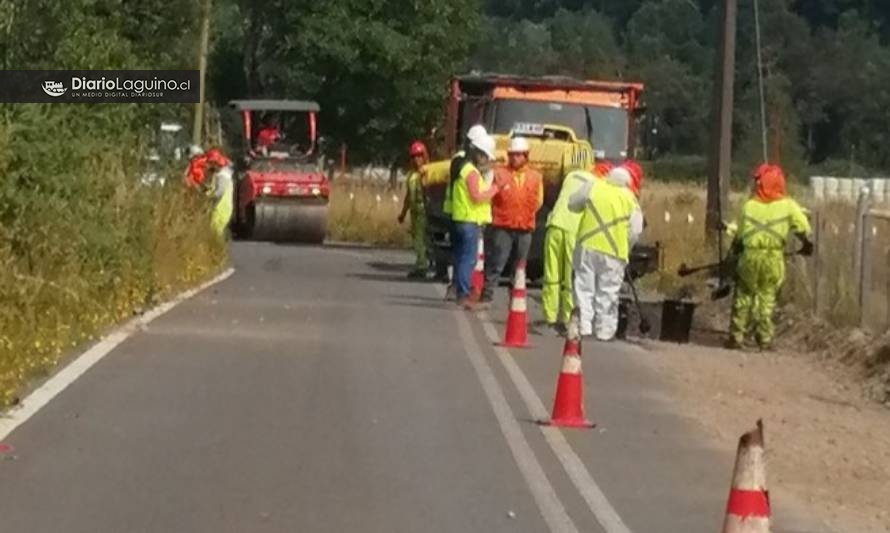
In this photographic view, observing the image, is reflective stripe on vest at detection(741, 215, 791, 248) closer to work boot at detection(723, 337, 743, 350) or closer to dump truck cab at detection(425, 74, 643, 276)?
work boot at detection(723, 337, 743, 350)

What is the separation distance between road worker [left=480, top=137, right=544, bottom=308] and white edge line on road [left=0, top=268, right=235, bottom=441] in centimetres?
350

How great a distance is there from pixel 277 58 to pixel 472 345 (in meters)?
45.2

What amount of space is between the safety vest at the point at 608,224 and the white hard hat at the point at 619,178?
28cm

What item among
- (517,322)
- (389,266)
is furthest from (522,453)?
(389,266)

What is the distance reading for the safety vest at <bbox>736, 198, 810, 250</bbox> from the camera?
70.2ft

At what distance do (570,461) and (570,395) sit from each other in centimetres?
133

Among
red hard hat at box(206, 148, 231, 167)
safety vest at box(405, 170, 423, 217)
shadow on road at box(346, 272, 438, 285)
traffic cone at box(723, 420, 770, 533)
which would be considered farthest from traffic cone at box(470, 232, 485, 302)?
traffic cone at box(723, 420, 770, 533)

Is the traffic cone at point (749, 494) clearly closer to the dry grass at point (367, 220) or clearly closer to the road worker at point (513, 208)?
the road worker at point (513, 208)

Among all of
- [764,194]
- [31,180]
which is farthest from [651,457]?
[764,194]

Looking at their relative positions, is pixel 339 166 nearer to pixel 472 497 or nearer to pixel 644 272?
pixel 644 272

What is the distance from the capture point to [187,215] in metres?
28.3

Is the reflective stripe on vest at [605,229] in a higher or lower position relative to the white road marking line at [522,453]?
higher

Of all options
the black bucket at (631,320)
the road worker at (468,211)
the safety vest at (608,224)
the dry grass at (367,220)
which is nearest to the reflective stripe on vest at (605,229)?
the safety vest at (608,224)

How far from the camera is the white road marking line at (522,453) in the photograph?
10.8 m
